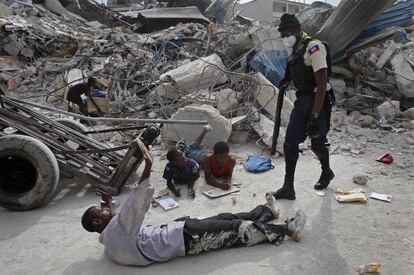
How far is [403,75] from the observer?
7.88 metres

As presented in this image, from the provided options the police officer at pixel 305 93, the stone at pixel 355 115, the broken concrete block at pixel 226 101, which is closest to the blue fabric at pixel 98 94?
the broken concrete block at pixel 226 101

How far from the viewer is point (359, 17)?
7328mm

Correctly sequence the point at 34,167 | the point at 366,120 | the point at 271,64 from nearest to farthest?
1. the point at 34,167
2. the point at 366,120
3. the point at 271,64

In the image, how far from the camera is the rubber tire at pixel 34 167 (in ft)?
12.2

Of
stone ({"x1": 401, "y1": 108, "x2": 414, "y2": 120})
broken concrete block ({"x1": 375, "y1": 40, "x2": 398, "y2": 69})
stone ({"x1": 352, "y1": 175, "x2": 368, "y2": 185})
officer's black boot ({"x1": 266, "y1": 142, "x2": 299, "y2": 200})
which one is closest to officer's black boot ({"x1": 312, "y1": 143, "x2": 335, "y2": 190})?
officer's black boot ({"x1": 266, "y1": 142, "x2": 299, "y2": 200})

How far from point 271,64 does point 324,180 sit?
4113 mm

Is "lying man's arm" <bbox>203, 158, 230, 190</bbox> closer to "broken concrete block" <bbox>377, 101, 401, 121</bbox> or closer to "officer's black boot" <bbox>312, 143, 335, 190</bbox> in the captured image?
"officer's black boot" <bbox>312, 143, 335, 190</bbox>

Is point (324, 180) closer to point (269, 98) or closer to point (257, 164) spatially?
point (257, 164)

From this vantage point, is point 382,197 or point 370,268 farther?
point 382,197

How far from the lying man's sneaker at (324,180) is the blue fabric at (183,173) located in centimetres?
143

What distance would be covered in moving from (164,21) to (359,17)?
10922 mm

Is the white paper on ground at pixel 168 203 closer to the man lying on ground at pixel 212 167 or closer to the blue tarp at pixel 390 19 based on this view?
the man lying on ground at pixel 212 167

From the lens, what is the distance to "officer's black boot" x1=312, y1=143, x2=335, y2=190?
3795 millimetres

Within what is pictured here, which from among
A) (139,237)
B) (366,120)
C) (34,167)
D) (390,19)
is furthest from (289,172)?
(390,19)
